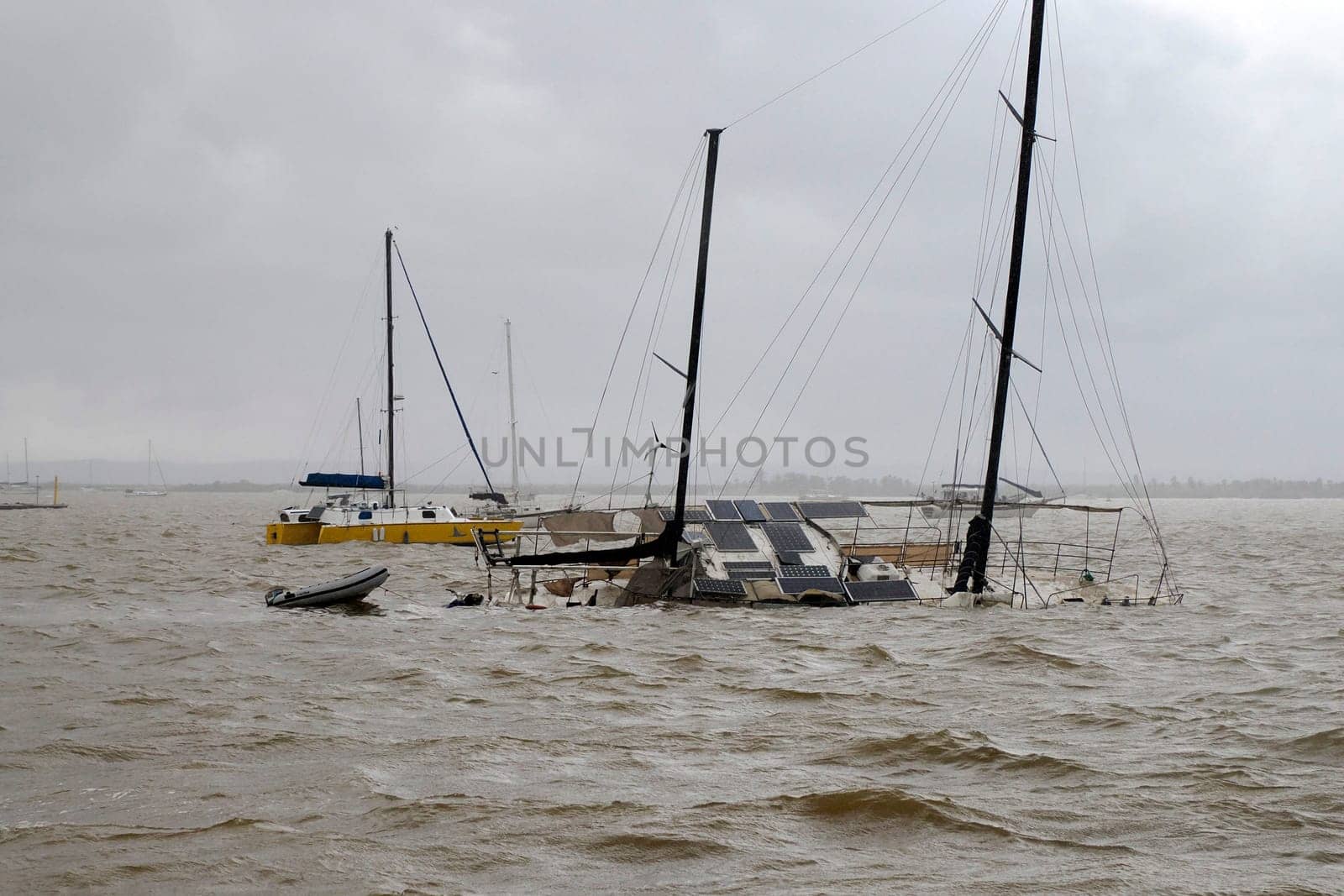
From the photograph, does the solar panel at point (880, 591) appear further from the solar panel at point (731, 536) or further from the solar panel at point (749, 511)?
the solar panel at point (749, 511)

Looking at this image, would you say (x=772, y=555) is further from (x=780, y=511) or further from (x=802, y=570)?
(x=780, y=511)

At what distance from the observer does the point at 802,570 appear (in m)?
23.1

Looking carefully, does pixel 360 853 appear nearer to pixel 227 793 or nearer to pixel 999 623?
pixel 227 793

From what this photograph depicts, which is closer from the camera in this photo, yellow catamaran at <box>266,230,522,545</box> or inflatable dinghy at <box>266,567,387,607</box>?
inflatable dinghy at <box>266,567,387,607</box>

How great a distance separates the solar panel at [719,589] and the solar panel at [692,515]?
186cm

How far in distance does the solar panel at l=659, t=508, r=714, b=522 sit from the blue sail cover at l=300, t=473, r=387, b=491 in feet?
101

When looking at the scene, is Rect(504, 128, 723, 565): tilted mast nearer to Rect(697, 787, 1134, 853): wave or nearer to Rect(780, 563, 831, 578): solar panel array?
Rect(780, 563, 831, 578): solar panel array

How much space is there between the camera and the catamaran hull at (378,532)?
49.3m

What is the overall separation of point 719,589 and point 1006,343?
8.56 meters

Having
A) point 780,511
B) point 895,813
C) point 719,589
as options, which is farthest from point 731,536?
point 895,813

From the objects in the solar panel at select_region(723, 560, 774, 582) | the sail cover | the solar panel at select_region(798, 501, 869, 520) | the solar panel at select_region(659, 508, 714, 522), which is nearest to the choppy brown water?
the solar panel at select_region(723, 560, 774, 582)

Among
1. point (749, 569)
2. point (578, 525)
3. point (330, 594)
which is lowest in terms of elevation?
point (330, 594)

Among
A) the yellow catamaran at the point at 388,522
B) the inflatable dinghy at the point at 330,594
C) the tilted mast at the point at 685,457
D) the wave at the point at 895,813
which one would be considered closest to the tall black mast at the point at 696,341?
the tilted mast at the point at 685,457

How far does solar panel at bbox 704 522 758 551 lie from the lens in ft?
78.3
